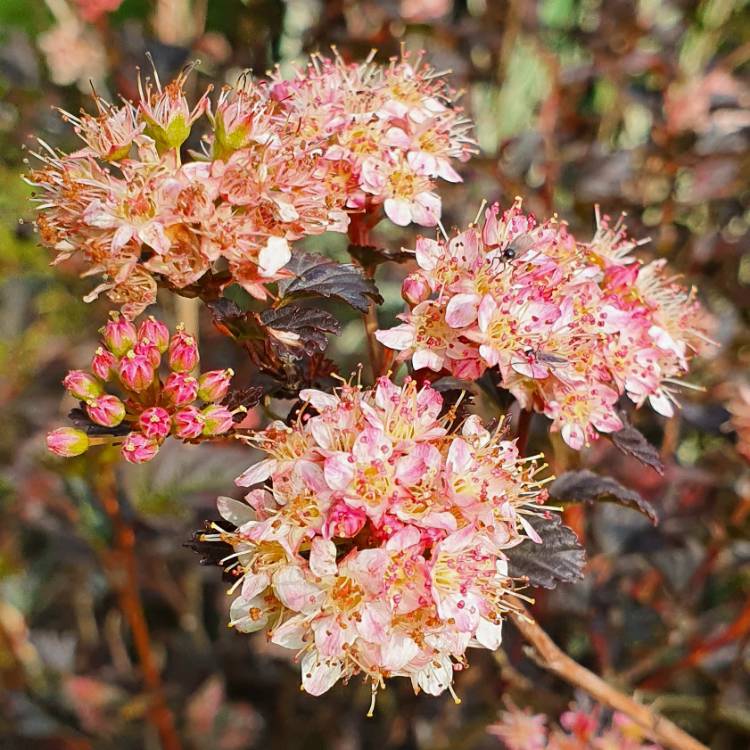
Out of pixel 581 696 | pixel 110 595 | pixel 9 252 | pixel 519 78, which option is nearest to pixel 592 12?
pixel 519 78

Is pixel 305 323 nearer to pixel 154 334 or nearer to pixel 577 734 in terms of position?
pixel 154 334

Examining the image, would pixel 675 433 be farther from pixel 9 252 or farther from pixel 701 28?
pixel 9 252

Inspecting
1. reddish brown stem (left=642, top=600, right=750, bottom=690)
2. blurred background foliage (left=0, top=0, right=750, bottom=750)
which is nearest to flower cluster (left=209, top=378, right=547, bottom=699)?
blurred background foliage (left=0, top=0, right=750, bottom=750)

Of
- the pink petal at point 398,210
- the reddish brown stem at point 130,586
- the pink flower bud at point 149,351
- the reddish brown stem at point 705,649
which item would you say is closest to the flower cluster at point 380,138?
the pink petal at point 398,210

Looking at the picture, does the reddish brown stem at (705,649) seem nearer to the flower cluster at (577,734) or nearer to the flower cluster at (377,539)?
the flower cluster at (577,734)

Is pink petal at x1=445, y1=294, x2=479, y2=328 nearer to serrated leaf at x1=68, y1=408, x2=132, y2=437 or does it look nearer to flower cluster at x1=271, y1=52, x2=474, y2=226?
flower cluster at x1=271, y1=52, x2=474, y2=226

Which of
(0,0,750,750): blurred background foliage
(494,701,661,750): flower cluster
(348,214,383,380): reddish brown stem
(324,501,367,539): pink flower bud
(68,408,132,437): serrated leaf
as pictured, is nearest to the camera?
(324,501,367,539): pink flower bud
